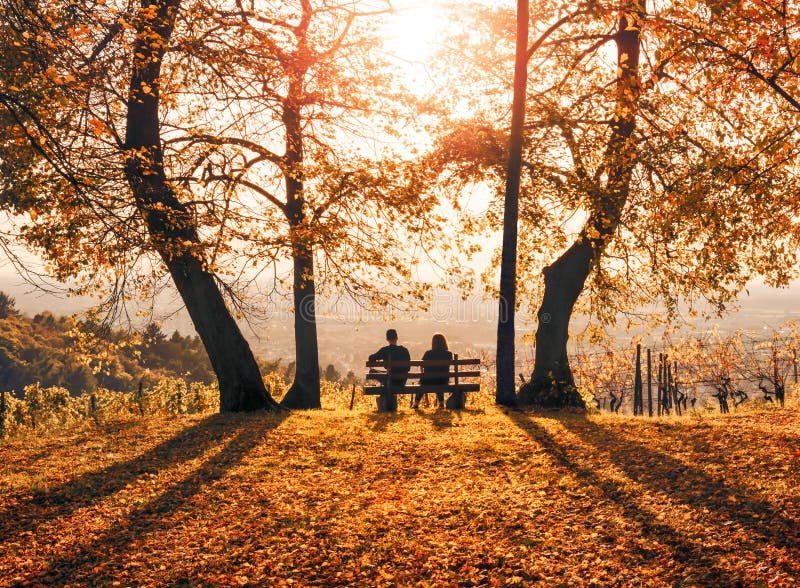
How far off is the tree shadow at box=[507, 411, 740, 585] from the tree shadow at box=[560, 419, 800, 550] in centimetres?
42

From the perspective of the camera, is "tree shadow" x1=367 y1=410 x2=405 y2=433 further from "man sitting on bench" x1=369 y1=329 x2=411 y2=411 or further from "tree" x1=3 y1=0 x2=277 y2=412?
"tree" x1=3 y1=0 x2=277 y2=412

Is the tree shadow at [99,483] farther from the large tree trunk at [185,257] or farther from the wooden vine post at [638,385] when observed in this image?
the wooden vine post at [638,385]

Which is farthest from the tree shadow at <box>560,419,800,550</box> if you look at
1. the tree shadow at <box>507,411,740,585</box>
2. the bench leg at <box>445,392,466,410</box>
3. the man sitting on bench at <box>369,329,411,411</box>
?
the man sitting on bench at <box>369,329,411,411</box>

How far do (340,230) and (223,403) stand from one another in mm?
4617

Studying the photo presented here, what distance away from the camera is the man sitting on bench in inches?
551

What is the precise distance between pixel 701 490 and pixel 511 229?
7.37 metres

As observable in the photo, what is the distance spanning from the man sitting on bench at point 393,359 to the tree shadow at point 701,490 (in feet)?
16.6

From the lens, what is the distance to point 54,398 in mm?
16734

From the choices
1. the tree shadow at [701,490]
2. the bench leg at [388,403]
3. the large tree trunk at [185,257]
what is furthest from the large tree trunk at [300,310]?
the tree shadow at [701,490]

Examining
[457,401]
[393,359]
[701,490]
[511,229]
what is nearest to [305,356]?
[393,359]

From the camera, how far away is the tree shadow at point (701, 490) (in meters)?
5.87

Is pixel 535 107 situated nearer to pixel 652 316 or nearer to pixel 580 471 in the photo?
pixel 652 316

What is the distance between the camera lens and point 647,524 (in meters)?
6.23

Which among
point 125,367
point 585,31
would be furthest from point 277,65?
point 125,367
